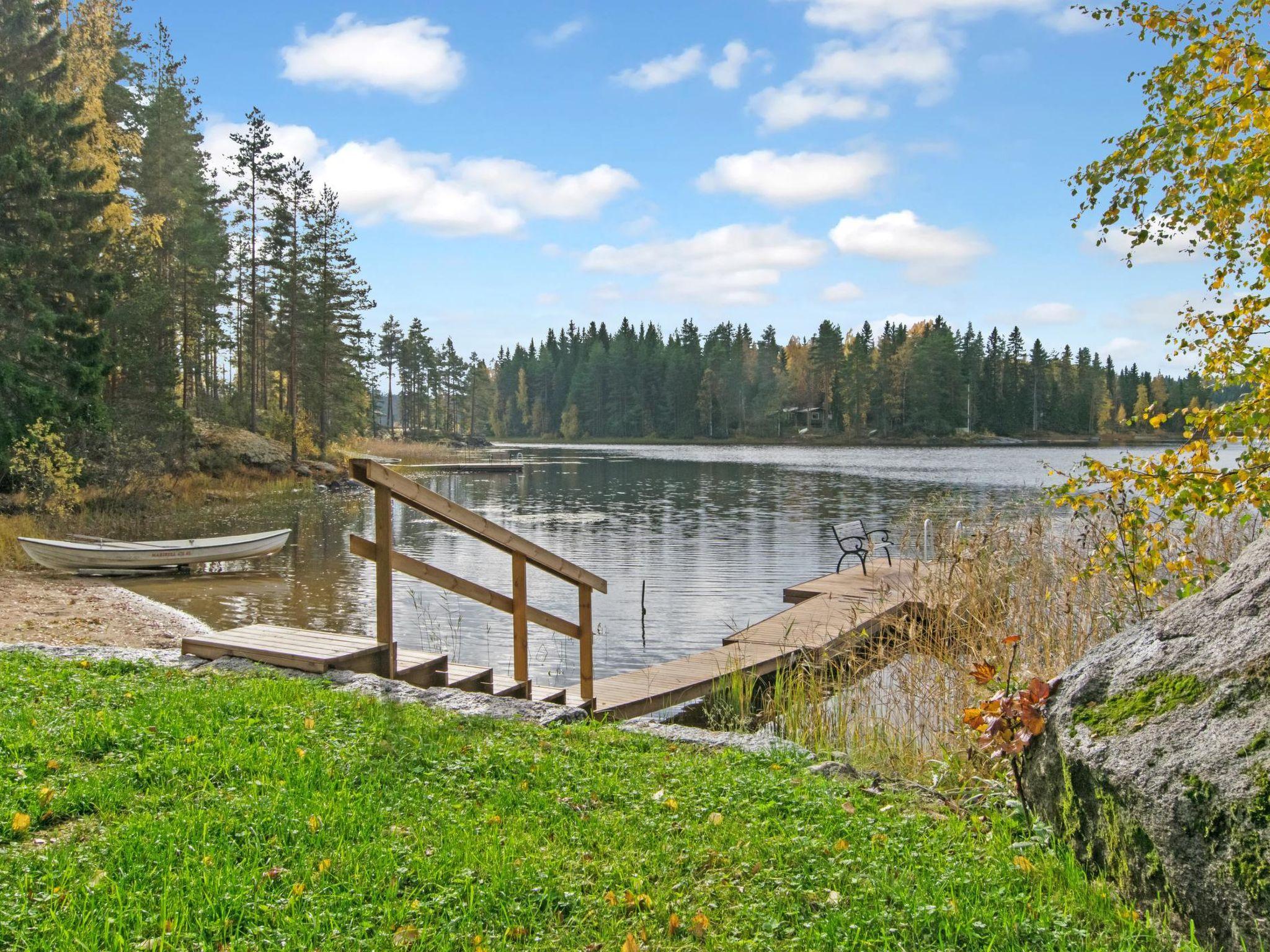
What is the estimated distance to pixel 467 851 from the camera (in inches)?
139

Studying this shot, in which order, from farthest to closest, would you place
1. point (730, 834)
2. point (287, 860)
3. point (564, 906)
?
point (730, 834) < point (287, 860) < point (564, 906)

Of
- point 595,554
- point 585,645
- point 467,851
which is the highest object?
point 467,851

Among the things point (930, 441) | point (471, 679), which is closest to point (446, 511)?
point (471, 679)

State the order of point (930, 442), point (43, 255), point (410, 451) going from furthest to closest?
point (930, 442)
point (410, 451)
point (43, 255)

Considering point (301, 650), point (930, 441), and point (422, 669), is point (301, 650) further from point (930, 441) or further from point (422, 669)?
point (930, 441)

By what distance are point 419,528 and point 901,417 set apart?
81.5m

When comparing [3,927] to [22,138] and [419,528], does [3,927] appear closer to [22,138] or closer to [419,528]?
[22,138]

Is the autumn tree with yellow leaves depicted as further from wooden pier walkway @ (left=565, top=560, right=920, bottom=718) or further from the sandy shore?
the sandy shore

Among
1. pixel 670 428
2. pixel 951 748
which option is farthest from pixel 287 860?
pixel 670 428

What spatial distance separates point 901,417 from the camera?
99.3 meters

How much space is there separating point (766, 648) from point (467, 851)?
24.9 ft

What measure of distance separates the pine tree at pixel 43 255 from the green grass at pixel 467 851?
17141mm

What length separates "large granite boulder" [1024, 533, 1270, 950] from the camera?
108 inches

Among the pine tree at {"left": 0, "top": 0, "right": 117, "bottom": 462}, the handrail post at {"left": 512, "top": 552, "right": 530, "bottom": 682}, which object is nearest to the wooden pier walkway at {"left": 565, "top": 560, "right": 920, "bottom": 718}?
the handrail post at {"left": 512, "top": 552, "right": 530, "bottom": 682}
